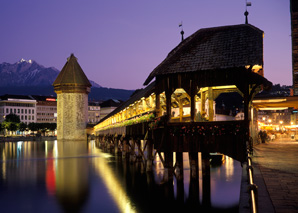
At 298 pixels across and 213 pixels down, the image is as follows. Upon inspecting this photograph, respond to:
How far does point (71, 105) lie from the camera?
347 feet

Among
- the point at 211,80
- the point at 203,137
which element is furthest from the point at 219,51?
the point at 203,137

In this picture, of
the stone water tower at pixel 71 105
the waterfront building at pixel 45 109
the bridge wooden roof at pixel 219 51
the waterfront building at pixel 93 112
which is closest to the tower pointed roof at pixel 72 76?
the stone water tower at pixel 71 105

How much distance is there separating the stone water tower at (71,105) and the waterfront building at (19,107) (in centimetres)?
5206

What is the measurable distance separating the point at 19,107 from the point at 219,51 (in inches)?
5875

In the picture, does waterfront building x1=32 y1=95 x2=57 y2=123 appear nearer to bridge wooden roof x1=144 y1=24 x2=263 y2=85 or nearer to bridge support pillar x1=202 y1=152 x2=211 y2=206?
bridge support pillar x1=202 y1=152 x2=211 y2=206

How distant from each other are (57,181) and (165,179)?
28.4 feet

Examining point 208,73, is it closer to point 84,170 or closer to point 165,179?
point 165,179

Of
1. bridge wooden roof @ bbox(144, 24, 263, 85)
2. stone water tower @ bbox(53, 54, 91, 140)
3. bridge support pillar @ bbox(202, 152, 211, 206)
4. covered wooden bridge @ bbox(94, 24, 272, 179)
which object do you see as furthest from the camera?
stone water tower @ bbox(53, 54, 91, 140)

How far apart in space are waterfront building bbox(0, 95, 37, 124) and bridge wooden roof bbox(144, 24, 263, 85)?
143 metres

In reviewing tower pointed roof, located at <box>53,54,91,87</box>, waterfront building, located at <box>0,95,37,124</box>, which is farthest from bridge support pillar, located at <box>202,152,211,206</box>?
waterfront building, located at <box>0,95,37,124</box>

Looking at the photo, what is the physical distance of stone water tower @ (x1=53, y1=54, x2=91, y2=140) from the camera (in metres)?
106

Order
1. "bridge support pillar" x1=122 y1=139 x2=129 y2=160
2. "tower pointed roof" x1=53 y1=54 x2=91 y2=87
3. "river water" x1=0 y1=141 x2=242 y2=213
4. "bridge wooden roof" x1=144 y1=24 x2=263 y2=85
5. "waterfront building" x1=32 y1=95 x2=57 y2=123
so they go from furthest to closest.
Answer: "waterfront building" x1=32 y1=95 x2=57 y2=123 → "tower pointed roof" x1=53 y1=54 x2=91 y2=87 → "bridge support pillar" x1=122 y1=139 x2=129 y2=160 → "river water" x1=0 y1=141 x2=242 y2=213 → "bridge wooden roof" x1=144 y1=24 x2=263 y2=85

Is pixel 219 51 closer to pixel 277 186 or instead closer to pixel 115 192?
pixel 277 186

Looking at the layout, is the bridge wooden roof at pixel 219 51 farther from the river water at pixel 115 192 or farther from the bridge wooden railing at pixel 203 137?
the river water at pixel 115 192
